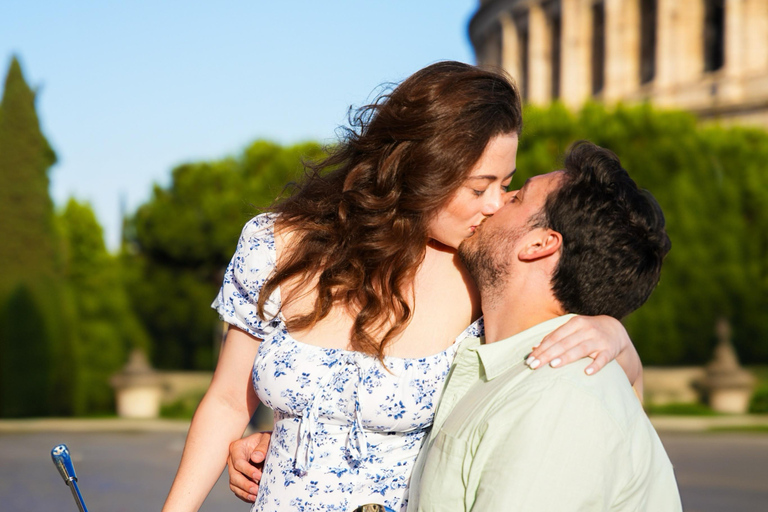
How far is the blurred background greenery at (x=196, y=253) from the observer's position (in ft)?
55.8

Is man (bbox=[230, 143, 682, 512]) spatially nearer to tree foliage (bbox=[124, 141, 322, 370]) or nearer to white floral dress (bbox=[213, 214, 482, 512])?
white floral dress (bbox=[213, 214, 482, 512])

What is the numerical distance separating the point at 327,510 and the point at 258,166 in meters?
22.3

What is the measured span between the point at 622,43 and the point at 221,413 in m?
34.7

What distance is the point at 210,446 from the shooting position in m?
2.25

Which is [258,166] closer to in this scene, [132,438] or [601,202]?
[132,438]

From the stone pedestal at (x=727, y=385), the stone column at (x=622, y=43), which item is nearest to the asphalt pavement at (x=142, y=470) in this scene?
the stone pedestal at (x=727, y=385)

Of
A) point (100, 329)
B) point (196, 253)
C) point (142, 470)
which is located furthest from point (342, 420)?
point (196, 253)

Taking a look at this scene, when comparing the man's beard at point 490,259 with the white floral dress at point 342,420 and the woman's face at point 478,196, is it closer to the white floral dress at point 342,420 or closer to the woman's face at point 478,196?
the woman's face at point 478,196

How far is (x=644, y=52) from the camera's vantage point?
35.0m

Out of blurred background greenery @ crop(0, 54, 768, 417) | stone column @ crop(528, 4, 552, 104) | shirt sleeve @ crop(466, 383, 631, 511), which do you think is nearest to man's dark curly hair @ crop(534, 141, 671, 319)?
shirt sleeve @ crop(466, 383, 631, 511)

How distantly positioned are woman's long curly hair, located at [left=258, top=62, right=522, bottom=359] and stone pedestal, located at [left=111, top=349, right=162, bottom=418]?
1635 cm

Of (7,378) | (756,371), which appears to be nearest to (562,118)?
(756,371)

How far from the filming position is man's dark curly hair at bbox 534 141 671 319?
188 centimetres

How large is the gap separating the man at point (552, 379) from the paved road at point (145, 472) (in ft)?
23.4
